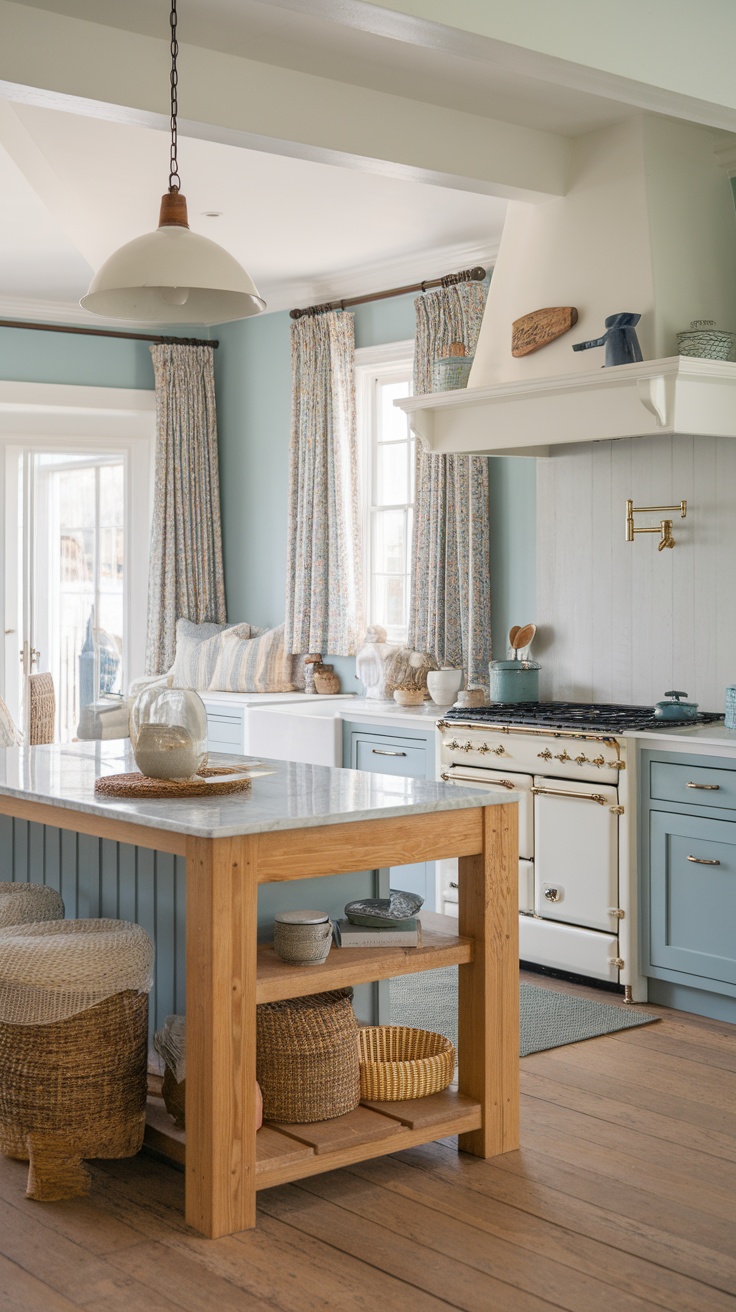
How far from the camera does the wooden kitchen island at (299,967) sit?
2.64 m

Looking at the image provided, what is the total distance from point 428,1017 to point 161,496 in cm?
375

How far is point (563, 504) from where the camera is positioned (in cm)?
525

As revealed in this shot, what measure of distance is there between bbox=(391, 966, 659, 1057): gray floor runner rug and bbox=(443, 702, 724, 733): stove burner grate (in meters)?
0.90

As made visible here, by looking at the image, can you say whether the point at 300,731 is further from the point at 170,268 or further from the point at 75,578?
the point at 170,268

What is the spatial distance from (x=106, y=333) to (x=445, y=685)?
2.96 m

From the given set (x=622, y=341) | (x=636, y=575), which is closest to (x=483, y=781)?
(x=636, y=575)

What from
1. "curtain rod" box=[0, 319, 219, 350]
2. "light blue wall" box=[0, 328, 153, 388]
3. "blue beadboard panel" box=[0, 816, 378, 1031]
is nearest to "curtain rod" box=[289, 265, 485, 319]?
"curtain rod" box=[0, 319, 219, 350]

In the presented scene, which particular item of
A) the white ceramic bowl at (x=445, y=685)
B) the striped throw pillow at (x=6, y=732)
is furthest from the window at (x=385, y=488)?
the striped throw pillow at (x=6, y=732)

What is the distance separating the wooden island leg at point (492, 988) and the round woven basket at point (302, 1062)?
1.04 feet

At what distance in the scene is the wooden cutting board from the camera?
4625 millimetres

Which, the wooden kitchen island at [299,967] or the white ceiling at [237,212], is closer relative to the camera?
the wooden kitchen island at [299,967]

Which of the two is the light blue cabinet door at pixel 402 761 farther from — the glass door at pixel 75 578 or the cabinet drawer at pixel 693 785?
the glass door at pixel 75 578

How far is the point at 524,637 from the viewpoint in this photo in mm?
5340

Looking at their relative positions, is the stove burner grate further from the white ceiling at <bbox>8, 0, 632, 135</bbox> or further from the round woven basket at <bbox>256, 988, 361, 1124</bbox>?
the white ceiling at <bbox>8, 0, 632, 135</bbox>
